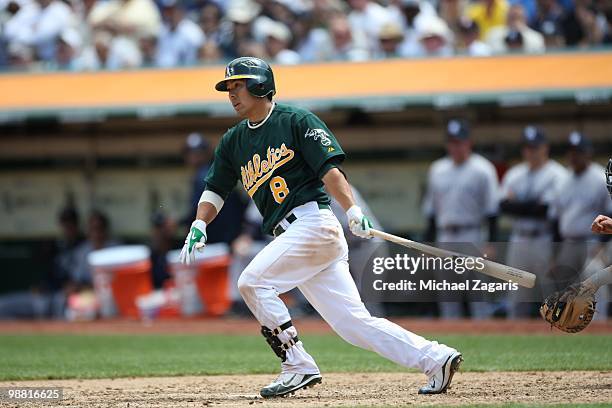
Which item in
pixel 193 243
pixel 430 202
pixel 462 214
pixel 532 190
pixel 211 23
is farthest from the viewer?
pixel 211 23

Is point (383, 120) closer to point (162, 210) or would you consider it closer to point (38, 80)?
point (162, 210)

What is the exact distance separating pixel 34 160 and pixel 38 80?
1266 millimetres

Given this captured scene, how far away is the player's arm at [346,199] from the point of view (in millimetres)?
5793

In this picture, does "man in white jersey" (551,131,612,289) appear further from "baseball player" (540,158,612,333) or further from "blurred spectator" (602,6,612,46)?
"baseball player" (540,158,612,333)

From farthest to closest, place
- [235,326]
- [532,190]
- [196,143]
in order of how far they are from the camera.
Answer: [196,143], [235,326], [532,190]

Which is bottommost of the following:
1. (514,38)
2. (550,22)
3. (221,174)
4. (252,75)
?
(221,174)

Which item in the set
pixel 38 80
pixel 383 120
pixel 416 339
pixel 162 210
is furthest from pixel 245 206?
pixel 416 339

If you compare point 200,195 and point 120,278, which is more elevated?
point 200,195

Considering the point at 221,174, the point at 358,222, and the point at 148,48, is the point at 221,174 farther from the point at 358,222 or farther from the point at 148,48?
the point at 148,48

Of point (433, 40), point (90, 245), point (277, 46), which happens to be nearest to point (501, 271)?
point (433, 40)

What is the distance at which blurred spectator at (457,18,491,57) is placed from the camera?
1141cm

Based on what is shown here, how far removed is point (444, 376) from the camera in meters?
5.93

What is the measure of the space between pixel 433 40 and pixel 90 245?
4.54 m

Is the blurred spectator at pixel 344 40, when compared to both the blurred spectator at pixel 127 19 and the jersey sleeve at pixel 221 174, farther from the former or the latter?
the jersey sleeve at pixel 221 174
